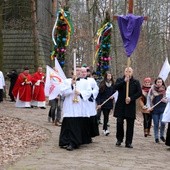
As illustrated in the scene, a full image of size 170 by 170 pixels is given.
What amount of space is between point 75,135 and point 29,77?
10.4 m

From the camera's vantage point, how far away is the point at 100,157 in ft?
31.4

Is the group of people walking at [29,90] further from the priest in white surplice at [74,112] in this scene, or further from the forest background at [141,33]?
the forest background at [141,33]

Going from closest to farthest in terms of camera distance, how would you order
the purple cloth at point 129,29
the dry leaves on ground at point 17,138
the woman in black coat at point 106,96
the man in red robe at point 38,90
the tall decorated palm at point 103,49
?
1. the dry leaves on ground at point 17,138
2. the purple cloth at point 129,29
3. the woman in black coat at point 106,96
4. the tall decorated palm at point 103,49
5. the man in red robe at point 38,90

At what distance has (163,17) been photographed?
4641cm

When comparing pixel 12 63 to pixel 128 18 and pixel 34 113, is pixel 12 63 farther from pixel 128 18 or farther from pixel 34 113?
pixel 128 18

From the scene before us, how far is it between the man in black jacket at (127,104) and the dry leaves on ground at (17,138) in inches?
80.6

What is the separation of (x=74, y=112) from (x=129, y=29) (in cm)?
262

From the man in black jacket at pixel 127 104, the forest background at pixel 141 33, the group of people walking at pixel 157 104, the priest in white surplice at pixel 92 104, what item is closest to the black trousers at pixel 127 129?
the man in black jacket at pixel 127 104

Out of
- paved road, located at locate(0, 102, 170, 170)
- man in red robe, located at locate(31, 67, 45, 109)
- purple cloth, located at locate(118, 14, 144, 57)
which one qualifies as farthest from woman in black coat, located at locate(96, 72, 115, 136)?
man in red robe, located at locate(31, 67, 45, 109)

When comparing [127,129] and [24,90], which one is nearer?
[127,129]

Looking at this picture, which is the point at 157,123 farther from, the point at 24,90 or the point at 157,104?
the point at 24,90

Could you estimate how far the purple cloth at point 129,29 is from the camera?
11477 mm

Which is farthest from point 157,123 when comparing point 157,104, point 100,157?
point 100,157

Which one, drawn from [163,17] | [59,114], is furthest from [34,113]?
[163,17]
